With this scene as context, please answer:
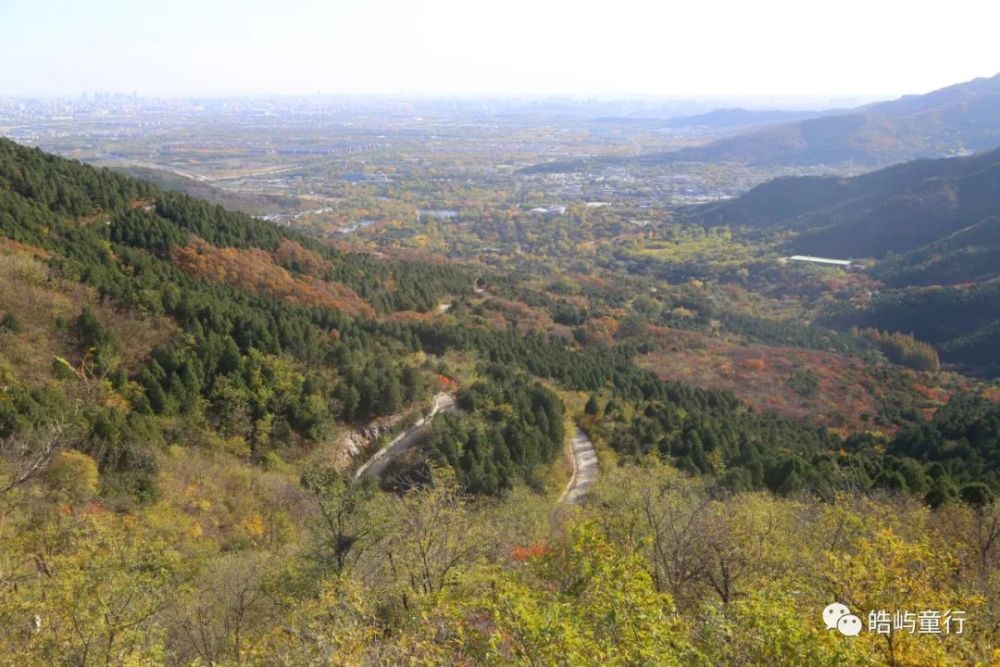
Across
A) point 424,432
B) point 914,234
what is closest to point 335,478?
point 424,432

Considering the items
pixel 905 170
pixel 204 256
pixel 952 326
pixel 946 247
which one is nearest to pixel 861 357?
pixel 952 326

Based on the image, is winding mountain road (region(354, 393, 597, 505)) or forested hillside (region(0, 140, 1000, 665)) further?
winding mountain road (region(354, 393, 597, 505))

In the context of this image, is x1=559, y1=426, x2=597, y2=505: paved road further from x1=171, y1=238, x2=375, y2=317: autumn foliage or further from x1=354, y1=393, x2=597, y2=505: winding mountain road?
x1=171, y1=238, x2=375, y2=317: autumn foliage

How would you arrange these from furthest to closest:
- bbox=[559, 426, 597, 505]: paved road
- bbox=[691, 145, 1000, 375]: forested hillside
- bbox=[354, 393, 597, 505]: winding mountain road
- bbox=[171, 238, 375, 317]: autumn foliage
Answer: bbox=[691, 145, 1000, 375]: forested hillside < bbox=[171, 238, 375, 317]: autumn foliage < bbox=[559, 426, 597, 505]: paved road < bbox=[354, 393, 597, 505]: winding mountain road

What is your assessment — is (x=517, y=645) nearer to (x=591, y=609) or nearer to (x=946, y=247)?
(x=591, y=609)

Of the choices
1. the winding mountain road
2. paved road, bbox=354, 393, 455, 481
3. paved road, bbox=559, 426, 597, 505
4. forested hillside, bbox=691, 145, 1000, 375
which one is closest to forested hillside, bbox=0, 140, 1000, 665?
paved road, bbox=354, 393, 455, 481

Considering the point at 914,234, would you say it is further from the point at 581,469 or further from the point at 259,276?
the point at 259,276
